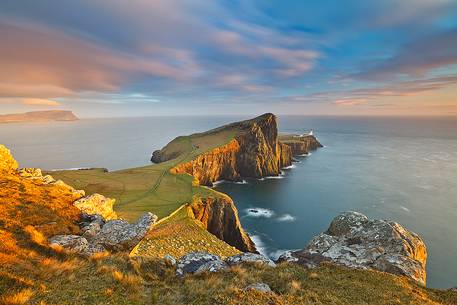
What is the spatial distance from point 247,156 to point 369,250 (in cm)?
11778

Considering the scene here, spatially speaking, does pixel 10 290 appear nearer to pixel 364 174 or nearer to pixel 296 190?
pixel 296 190

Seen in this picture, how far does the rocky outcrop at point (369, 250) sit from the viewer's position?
19281mm

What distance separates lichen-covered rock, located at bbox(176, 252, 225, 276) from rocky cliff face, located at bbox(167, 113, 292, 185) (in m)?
90.5

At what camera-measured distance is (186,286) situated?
1429 centimetres

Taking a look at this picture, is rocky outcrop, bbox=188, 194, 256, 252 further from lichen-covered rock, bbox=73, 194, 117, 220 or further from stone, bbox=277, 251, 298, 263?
stone, bbox=277, 251, 298, 263

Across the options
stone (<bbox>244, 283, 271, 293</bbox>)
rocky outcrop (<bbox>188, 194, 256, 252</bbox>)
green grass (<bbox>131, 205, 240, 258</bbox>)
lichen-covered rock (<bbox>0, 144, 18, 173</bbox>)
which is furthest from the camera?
rocky outcrop (<bbox>188, 194, 256, 252</bbox>)

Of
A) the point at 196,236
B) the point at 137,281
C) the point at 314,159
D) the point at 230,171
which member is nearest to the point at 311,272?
the point at 137,281

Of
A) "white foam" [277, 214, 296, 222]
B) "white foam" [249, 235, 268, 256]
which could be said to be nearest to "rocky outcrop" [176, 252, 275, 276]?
"white foam" [249, 235, 268, 256]

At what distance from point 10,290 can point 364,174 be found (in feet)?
496

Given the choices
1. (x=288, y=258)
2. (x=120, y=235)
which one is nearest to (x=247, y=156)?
(x=288, y=258)

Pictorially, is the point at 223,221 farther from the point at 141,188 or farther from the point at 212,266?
the point at 212,266

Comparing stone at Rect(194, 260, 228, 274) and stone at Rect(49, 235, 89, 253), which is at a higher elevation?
stone at Rect(49, 235, 89, 253)

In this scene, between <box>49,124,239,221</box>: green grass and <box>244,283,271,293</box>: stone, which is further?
<box>49,124,239,221</box>: green grass

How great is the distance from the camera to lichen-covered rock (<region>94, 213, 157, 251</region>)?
19500mm
